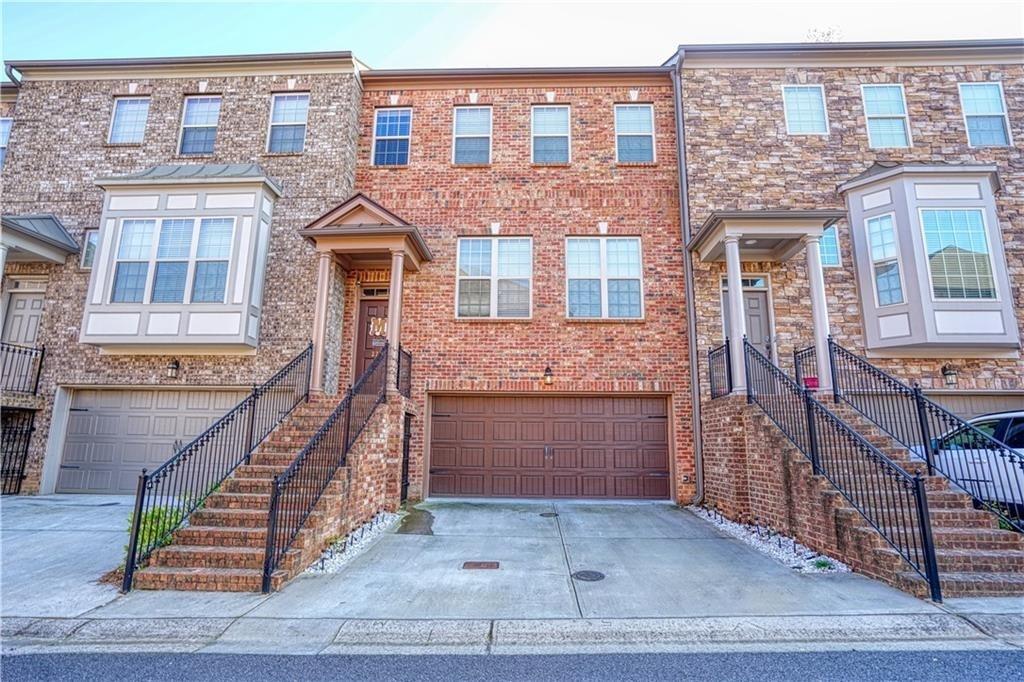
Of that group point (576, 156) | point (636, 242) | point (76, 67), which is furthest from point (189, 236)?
point (636, 242)

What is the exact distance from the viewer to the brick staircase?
5000mm

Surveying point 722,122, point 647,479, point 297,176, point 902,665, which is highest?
point 722,122

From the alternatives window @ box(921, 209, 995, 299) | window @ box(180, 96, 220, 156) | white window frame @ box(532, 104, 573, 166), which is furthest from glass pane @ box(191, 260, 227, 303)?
window @ box(921, 209, 995, 299)

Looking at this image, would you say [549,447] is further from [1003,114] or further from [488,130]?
[1003,114]

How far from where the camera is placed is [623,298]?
10430 mm

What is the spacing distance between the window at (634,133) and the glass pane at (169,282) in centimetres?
934

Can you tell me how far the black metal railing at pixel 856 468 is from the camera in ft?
15.9

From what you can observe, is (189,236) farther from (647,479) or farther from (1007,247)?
(1007,247)

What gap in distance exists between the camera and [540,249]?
10.7m

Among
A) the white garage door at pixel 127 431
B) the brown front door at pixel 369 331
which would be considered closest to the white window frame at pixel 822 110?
the brown front door at pixel 369 331

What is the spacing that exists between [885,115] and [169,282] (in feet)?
49.9

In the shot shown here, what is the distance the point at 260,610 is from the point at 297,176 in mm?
9091

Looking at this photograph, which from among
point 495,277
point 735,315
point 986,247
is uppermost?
point 986,247

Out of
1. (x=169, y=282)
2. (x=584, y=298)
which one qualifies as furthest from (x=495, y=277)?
(x=169, y=282)
